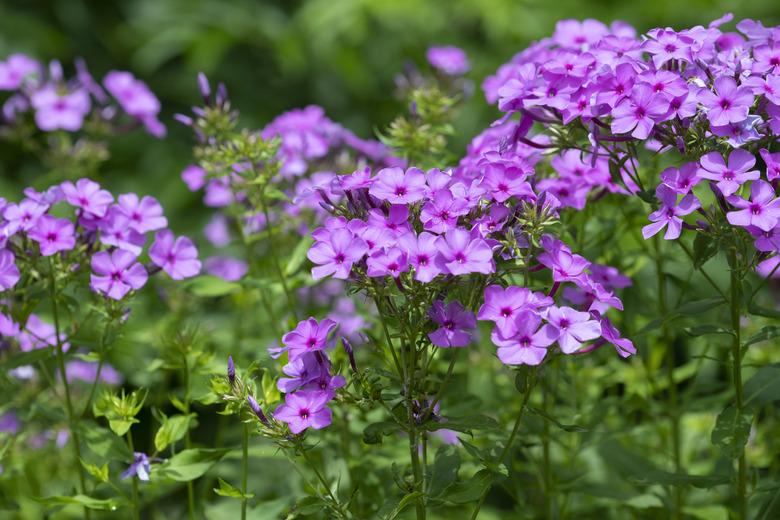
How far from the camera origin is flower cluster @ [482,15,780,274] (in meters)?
2.09

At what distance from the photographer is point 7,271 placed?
7.58 ft

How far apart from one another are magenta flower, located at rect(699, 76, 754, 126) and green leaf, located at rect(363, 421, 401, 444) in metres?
0.92

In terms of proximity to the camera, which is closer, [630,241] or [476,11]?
[630,241]

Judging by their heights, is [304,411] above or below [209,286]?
below

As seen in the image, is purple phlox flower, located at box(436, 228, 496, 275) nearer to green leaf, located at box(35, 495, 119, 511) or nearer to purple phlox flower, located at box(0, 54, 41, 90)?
green leaf, located at box(35, 495, 119, 511)

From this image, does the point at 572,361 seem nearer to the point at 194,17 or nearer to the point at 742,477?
the point at 742,477

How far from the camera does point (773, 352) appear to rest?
10.8 feet

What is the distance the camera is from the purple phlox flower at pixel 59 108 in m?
3.24

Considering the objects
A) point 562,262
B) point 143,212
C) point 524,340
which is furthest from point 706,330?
point 143,212

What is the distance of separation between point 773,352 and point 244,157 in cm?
182

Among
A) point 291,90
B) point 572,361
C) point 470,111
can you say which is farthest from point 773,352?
point 291,90

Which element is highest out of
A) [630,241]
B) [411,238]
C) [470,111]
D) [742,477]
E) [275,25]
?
[275,25]

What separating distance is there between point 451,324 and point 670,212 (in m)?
0.55

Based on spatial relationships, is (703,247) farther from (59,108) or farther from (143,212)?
(59,108)
